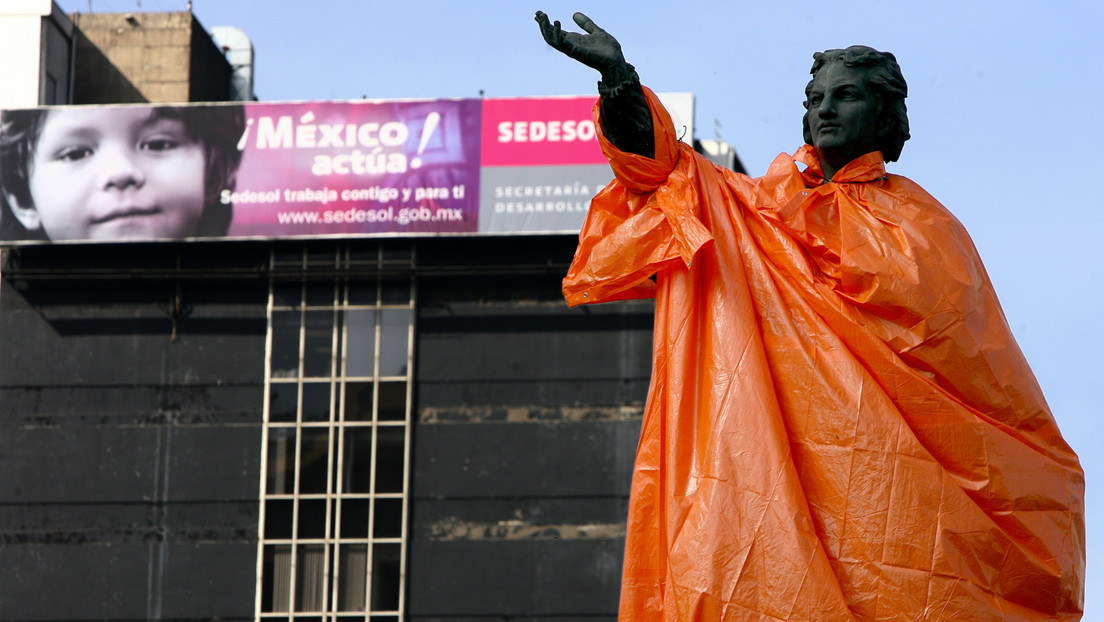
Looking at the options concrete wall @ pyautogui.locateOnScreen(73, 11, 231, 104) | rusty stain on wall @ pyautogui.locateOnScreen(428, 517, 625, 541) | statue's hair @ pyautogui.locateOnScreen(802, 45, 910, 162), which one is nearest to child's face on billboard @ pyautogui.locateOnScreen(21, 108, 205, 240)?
concrete wall @ pyautogui.locateOnScreen(73, 11, 231, 104)

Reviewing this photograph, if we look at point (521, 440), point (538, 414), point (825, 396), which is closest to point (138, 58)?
point (538, 414)

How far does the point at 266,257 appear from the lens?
38062 millimetres

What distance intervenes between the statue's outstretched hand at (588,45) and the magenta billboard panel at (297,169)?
1175 inches

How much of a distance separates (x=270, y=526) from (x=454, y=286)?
6345mm

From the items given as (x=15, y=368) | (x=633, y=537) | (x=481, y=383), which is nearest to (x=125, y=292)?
(x=15, y=368)

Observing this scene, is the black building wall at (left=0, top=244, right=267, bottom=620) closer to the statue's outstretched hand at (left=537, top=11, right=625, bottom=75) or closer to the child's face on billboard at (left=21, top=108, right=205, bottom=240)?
the child's face on billboard at (left=21, top=108, right=205, bottom=240)

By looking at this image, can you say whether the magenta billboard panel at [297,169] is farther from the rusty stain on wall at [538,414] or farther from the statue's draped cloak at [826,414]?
the statue's draped cloak at [826,414]

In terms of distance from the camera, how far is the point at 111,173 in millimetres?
38406

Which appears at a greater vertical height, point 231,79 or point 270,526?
point 231,79

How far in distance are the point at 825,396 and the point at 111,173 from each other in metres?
33.6

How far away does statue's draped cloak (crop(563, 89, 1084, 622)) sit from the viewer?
6.48 metres

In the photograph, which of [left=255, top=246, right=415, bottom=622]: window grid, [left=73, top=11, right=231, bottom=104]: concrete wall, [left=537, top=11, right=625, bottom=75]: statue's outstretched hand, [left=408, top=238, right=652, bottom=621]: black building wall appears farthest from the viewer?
[left=73, top=11, right=231, bottom=104]: concrete wall

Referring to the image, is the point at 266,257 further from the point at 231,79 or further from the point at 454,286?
the point at 231,79

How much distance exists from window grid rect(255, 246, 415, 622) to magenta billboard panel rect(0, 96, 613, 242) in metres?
1.51
